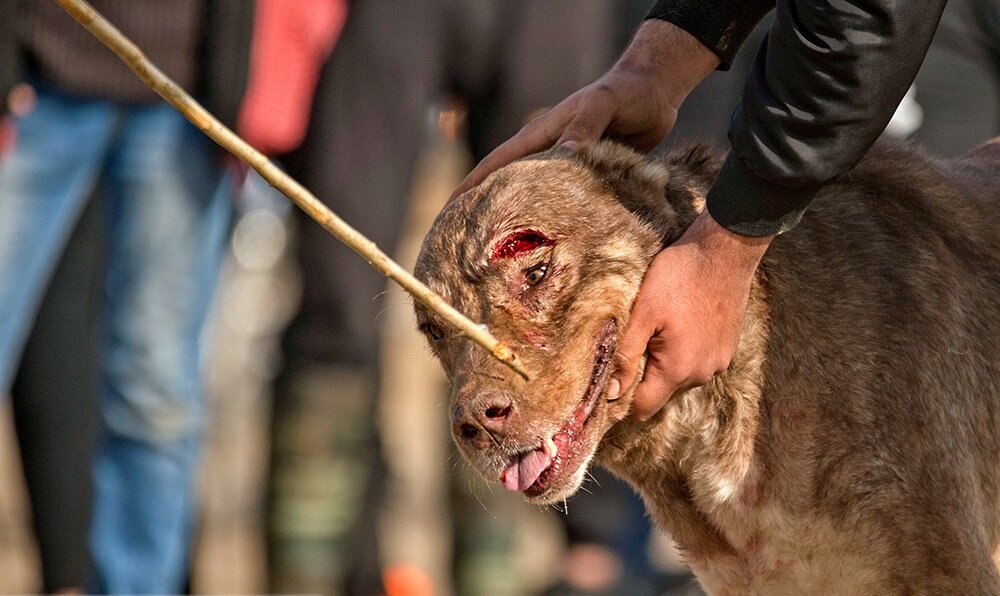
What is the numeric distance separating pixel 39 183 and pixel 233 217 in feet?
2.72

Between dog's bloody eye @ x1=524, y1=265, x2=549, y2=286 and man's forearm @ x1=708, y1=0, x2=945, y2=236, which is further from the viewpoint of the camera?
dog's bloody eye @ x1=524, y1=265, x2=549, y2=286

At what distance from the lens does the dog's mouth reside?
3.55 m

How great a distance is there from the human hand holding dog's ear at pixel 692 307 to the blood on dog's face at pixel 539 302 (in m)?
0.18

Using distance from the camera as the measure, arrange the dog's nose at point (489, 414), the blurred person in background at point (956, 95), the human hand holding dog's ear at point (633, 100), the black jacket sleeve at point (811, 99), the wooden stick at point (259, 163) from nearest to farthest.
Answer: the wooden stick at point (259, 163)
the black jacket sleeve at point (811, 99)
the dog's nose at point (489, 414)
the human hand holding dog's ear at point (633, 100)
the blurred person in background at point (956, 95)

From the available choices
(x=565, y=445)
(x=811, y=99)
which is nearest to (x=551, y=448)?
(x=565, y=445)

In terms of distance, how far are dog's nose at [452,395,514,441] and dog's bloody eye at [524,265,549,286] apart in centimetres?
30

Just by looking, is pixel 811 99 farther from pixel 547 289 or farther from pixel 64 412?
pixel 64 412

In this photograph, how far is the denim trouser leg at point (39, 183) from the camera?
5.77 metres

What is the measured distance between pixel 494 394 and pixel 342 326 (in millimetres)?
2485

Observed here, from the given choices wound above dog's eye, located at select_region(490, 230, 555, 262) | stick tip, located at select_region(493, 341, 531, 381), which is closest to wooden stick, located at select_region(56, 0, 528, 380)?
stick tip, located at select_region(493, 341, 531, 381)

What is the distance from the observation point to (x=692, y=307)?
130 inches

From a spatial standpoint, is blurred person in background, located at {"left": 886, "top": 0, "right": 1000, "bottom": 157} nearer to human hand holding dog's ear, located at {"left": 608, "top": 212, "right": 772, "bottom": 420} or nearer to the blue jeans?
the blue jeans

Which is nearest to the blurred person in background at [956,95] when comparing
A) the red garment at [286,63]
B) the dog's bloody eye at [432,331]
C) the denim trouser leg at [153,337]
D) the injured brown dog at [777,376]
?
the red garment at [286,63]

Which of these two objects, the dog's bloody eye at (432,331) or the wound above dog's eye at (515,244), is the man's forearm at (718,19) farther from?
the dog's bloody eye at (432,331)
